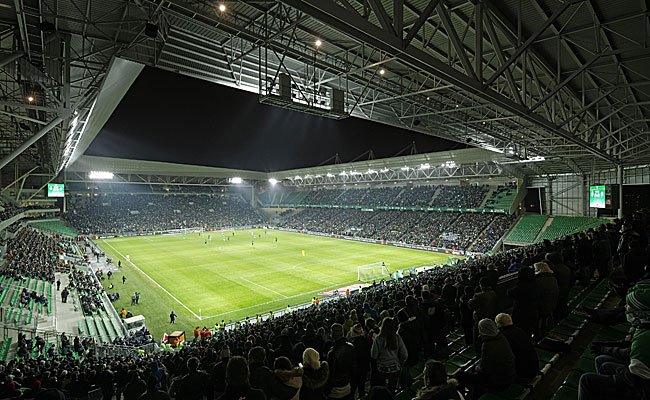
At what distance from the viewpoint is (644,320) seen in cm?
258

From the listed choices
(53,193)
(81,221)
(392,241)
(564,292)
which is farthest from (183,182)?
(564,292)

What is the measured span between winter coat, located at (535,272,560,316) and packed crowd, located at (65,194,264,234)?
56992mm

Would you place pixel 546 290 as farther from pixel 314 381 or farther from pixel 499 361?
pixel 314 381

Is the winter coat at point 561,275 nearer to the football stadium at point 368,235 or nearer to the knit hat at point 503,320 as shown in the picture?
the football stadium at point 368,235

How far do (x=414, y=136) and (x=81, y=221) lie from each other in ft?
167

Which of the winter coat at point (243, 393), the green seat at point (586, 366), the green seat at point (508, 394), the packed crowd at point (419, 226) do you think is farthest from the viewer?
the packed crowd at point (419, 226)

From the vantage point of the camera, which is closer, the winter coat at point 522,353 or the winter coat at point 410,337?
the winter coat at point 522,353

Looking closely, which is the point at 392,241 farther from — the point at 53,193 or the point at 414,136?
the point at 53,193

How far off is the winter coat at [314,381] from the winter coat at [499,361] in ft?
5.53

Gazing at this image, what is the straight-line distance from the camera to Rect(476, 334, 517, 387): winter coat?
3445 millimetres

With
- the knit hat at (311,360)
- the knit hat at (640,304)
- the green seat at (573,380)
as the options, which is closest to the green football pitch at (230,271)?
the knit hat at (311,360)

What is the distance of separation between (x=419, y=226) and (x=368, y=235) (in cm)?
730

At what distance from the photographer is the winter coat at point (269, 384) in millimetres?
3477

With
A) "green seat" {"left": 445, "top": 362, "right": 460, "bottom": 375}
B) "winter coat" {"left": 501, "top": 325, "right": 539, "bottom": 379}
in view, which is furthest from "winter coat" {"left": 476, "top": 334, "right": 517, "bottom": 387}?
"green seat" {"left": 445, "top": 362, "right": 460, "bottom": 375}
